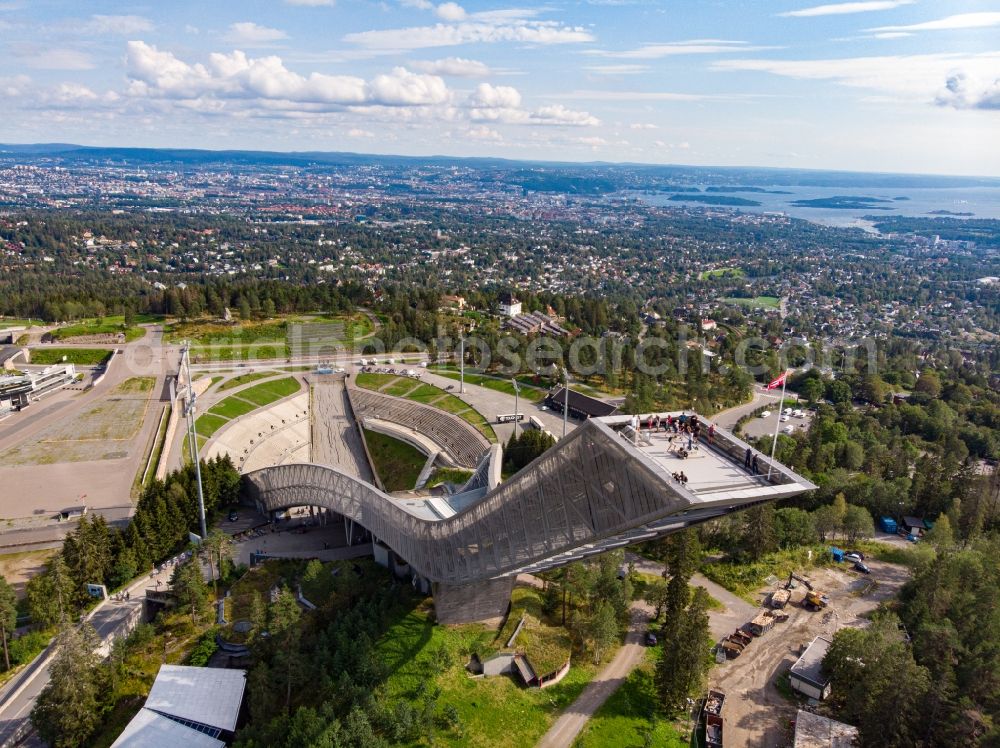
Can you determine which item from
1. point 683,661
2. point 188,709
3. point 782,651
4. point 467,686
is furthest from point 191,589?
point 782,651

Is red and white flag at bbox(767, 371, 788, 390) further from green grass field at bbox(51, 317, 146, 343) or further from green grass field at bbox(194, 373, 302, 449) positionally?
green grass field at bbox(51, 317, 146, 343)

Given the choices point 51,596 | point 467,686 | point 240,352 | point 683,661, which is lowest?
point 467,686

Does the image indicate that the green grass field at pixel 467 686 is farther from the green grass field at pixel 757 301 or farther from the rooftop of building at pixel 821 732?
the green grass field at pixel 757 301

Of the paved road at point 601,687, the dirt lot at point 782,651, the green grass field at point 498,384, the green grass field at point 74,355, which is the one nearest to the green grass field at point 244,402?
the green grass field at point 498,384

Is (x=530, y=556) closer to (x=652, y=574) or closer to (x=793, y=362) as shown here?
(x=652, y=574)

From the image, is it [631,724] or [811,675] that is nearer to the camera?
[631,724]

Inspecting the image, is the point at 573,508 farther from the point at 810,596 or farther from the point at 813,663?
the point at 810,596
